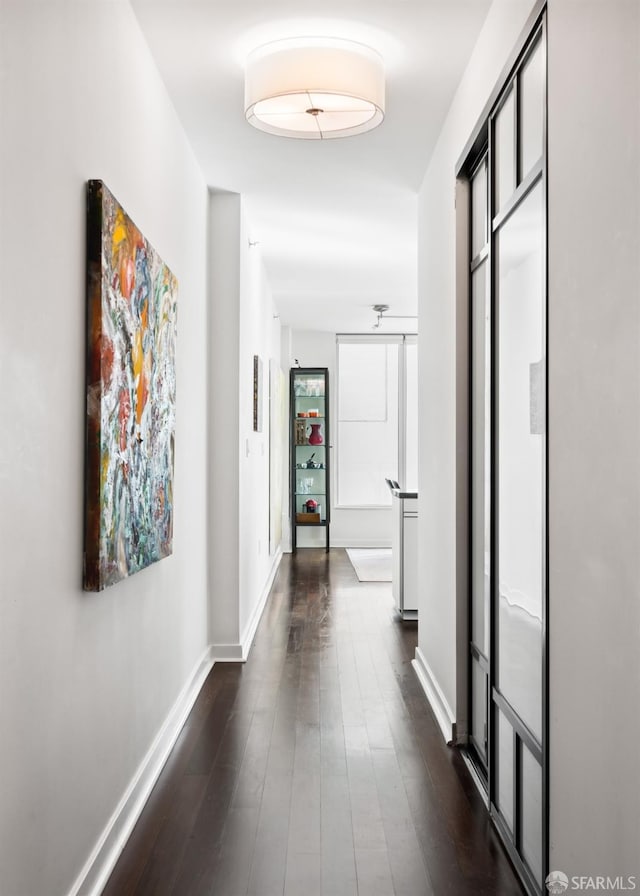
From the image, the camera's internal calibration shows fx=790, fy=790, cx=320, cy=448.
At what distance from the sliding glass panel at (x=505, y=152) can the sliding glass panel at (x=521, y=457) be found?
0.38ft

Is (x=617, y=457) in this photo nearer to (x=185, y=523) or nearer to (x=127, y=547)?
(x=127, y=547)

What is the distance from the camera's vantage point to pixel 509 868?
2318 millimetres

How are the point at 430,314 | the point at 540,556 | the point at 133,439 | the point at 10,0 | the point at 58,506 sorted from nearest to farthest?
the point at 10,0, the point at 58,506, the point at 540,556, the point at 133,439, the point at 430,314

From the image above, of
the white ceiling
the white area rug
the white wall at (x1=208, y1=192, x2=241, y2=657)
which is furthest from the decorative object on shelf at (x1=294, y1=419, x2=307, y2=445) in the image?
the white wall at (x1=208, y1=192, x2=241, y2=657)

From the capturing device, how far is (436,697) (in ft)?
12.3

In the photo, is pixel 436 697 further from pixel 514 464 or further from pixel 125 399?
pixel 125 399

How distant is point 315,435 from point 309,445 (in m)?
0.15

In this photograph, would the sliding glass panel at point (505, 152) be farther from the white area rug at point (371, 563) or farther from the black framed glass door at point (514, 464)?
the white area rug at point (371, 563)

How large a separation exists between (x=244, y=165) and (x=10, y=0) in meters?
2.61

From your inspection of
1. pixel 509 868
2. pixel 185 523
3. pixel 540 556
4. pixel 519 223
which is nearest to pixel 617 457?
pixel 540 556

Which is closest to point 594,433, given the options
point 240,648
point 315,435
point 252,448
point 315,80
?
point 315,80

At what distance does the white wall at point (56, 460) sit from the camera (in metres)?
1.63

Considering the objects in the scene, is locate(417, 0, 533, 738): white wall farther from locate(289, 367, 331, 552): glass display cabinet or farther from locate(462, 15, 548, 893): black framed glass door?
locate(289, 367, 331, 552): glass display cabinet

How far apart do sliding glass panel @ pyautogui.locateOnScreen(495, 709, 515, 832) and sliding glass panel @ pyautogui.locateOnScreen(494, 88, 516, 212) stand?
1.69m
